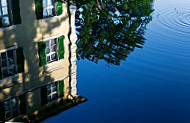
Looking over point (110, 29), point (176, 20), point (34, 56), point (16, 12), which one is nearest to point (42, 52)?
point (34, 56)

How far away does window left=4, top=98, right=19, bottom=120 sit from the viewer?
13164 mm

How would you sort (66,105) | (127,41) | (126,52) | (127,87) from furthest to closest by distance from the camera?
(127,41), (126,52), (127,87), (66,105)

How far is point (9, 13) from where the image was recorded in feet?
38.0

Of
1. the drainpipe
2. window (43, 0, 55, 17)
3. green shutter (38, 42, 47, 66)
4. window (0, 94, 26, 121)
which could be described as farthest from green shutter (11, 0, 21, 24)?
window (0, 94, 26, 121)

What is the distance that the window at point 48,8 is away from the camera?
12447 mm

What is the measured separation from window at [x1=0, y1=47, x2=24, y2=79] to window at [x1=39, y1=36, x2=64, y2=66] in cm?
111

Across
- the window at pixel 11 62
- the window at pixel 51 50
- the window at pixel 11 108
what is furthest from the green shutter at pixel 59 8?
the window at pixel 11 108

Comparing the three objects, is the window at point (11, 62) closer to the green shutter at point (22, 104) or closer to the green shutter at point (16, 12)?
the green shutter at point (16, 12)

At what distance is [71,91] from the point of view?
15953 mm

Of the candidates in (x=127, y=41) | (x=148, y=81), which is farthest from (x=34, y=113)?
(x=127, y=41)

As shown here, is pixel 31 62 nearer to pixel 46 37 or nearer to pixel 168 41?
pixel 46 37

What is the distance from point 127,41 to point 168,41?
4.59 m

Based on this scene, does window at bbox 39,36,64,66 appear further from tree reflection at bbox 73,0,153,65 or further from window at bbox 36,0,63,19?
tree reflection at bbox 73,0,153,65

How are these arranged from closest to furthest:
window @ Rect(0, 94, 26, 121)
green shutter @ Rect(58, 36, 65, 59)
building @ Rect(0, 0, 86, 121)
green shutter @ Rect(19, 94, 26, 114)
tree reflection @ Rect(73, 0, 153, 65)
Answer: building @ Rect(0, 0, 86, 121)
window @ Rect(0, 94, 26, 121)
green shutter @ Rect(19, 94, 26, 114)
green shutter @ Rect(58, 36, 65, 59)
tree reflection @ Rect(73, 0, 153, 65)
